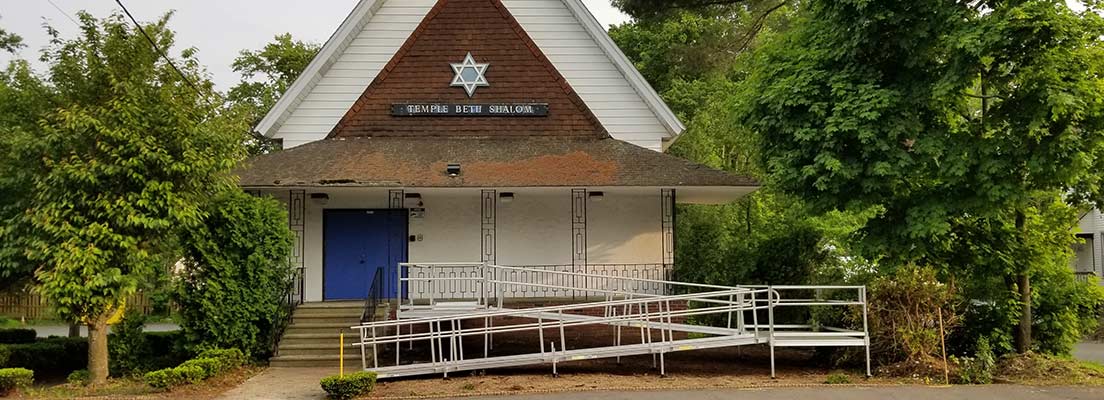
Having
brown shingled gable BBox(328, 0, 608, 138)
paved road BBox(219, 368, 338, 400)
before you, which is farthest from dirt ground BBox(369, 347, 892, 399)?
brown shingled gable BBox(328, 0, 608, 138)

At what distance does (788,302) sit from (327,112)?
35.8 feet

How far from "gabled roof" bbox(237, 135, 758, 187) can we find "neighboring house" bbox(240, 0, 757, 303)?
0.06 meters

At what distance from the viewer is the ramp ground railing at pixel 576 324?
1190cm

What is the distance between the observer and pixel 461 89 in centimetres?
1762

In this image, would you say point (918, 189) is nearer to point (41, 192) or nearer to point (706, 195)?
point (706, 195)

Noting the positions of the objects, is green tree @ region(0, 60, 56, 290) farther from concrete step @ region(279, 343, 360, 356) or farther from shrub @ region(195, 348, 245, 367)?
concrete step @ region(279, 343, 360, 356)

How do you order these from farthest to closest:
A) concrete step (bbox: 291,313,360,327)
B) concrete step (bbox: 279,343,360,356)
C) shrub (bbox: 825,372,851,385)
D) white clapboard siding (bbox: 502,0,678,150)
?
white clapboard siding (bbox: 502,0,678,150), concrete step (bbox: 291,313,360,327), concrete step (bbox: 279,343,360,356), shrub (bbox: 825,372,851,385)

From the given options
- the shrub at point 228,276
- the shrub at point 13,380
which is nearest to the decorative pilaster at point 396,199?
the shrub at point 228,276

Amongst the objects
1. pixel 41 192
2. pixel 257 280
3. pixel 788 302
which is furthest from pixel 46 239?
pixel 788 302

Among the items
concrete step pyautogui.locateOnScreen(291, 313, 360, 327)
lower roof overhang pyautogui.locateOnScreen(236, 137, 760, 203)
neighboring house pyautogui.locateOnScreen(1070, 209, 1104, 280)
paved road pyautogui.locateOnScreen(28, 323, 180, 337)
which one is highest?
lower roof overhang pyautogui.locateOnScreen(236, 137, 760, 203)

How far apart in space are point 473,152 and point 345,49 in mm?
4091

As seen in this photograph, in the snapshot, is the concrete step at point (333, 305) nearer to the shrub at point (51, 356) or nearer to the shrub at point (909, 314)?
the shrub at point (51, 356)

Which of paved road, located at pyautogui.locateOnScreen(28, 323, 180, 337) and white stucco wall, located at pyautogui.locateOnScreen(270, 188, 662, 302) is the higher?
white stucco wall, located at pyautogui.locateOnScreen(270, 188, 662, 302)

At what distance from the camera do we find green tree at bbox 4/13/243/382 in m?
11.2
